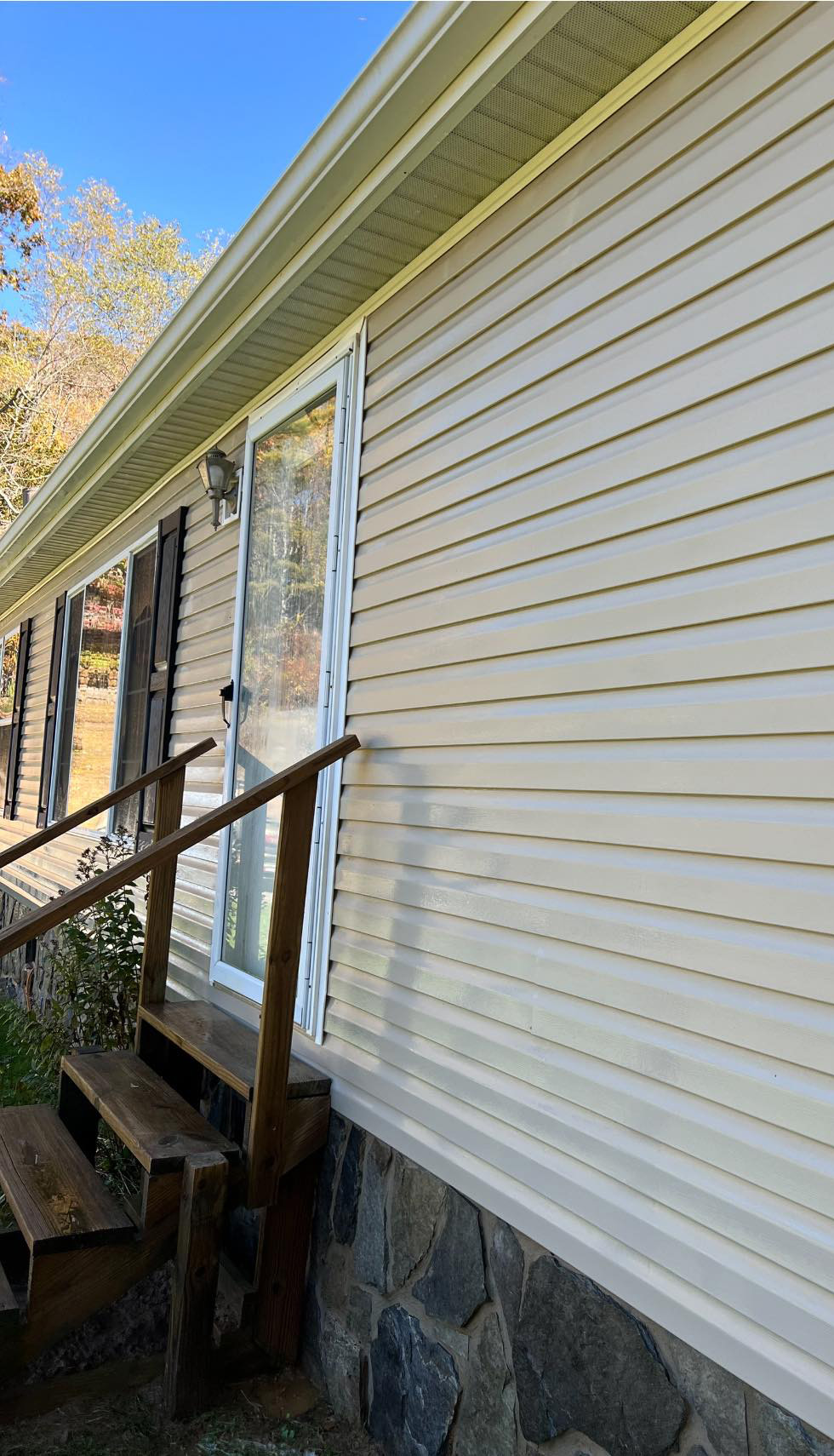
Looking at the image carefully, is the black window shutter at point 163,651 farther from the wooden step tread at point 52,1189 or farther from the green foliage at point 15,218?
the green foliage at point 15,218

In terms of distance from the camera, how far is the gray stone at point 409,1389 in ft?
7.49

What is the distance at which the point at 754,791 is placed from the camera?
5.70 ft

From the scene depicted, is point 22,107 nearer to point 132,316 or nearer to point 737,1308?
point 132,316

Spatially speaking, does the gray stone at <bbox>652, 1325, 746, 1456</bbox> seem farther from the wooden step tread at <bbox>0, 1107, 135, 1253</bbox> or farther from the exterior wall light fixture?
the exterior wall light fixture

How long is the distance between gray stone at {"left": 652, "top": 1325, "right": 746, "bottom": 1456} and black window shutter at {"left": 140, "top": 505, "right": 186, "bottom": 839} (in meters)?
3.70

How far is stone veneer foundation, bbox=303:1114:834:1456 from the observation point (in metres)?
1.71

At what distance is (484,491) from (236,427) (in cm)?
228

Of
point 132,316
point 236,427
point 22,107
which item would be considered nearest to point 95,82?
point 22,107

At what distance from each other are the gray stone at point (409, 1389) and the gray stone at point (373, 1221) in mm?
96

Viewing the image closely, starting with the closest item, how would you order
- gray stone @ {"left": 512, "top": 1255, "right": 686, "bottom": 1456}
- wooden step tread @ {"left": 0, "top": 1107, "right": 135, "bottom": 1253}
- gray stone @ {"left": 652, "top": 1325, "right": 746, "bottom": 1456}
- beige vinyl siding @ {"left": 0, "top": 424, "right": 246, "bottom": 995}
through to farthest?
gray stone @ {"left": 652, "top": 1325, "right": 746, "bottom": 1456} → gray stone @ {"left": 512, "top": 1255, "right": 686, "bottom": 1456} → wooden step tread @ {"left": 0, "top": 1107, "right": 135, "bottom": 1253} → beige vinyl siding @ {"left": 0, "top": 424, "right": 246, "bottom": 995}

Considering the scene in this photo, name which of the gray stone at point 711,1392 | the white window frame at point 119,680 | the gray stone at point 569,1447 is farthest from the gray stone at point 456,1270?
the white window frame at point 119,680

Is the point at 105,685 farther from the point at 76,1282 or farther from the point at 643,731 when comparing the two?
the point at 643,731

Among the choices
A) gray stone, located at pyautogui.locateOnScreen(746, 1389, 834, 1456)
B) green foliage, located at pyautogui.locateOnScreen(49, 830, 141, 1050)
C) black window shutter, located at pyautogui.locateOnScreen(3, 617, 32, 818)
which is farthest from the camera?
black window shutter, located at pyautogui.locateOnScreen(3, 617, 32, 818)

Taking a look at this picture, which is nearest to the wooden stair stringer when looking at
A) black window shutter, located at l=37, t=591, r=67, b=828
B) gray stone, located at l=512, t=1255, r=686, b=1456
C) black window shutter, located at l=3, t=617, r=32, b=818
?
gray stone, located at l=512, t=1255, r=686, b=1456
